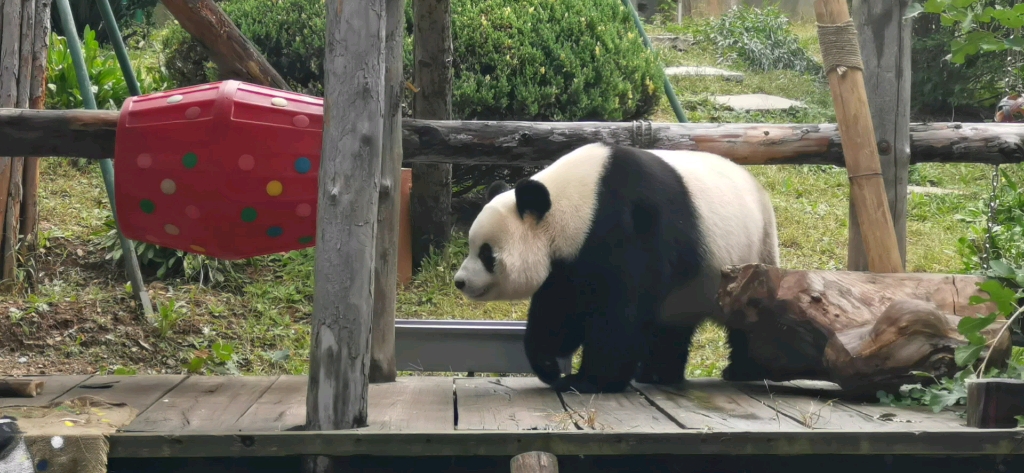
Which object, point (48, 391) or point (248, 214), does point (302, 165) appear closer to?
point (248, 214)

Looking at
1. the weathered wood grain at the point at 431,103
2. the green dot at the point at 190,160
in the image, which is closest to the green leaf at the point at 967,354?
the green dot at the point at 190,160

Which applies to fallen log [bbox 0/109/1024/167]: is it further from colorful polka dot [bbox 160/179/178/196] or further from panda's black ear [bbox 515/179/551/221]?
colorful polka dot [bbox 160/179/178/196]

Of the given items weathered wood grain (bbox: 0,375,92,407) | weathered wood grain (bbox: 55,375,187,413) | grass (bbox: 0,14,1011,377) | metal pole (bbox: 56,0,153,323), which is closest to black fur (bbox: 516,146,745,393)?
grass (bbox: 0,14,1011,377)

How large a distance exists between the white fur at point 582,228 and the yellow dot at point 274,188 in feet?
2.39

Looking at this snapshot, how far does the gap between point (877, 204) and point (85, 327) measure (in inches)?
180

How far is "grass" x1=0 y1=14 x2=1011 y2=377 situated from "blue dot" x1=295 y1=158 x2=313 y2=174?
1.30 metres

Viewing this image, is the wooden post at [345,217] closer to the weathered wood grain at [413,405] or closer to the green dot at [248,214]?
the weathered wood grain at [413,405]

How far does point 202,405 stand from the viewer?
11.5 feet

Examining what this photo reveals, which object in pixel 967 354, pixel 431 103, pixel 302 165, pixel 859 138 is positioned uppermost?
pixel 431 103

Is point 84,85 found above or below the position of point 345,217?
above

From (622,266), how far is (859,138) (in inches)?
45.0

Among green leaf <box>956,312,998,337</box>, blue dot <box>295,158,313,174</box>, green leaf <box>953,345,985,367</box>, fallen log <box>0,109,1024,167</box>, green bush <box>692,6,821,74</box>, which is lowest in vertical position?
green leaf <box>953,345,985,367</box>

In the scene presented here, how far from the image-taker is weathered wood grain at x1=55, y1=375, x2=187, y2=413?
355cm

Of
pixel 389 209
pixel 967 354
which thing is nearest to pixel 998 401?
pixel 967 354
